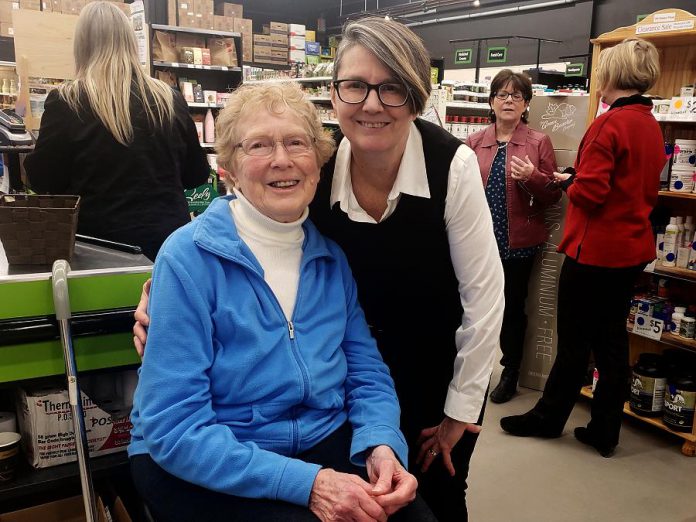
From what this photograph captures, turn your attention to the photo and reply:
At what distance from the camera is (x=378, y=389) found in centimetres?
161

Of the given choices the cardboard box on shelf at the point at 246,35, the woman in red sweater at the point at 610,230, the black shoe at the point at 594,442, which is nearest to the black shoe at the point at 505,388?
the black shoe at the point at 594,442

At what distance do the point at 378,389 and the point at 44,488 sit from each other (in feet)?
3.14

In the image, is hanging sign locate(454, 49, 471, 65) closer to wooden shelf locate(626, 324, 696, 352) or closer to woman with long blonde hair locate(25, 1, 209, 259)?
wooden shelf locate(626, 324, 696, 352)

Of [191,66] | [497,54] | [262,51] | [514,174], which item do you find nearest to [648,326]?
[514,174]

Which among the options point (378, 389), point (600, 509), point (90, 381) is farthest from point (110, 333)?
point (600, 509)

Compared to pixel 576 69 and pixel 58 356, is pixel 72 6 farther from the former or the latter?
pixel 58 356

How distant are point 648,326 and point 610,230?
905 mm

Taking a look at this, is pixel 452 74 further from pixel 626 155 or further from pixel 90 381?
pixel 90 381

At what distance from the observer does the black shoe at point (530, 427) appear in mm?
3475

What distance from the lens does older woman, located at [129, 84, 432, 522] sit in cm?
131

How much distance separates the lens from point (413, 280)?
1.72 m

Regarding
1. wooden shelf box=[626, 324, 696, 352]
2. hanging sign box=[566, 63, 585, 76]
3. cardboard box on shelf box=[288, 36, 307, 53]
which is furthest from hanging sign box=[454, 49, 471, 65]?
wooden shelf box=[626, 324, 696, 352]

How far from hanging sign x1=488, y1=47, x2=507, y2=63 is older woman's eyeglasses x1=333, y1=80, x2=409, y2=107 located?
11723mm

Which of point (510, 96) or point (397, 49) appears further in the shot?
point (510, 96)
